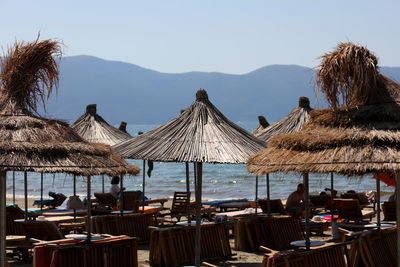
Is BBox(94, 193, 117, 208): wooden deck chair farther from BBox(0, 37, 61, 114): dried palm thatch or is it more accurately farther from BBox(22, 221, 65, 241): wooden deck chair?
BBox(0, 37, 61, 114): dried palm thatch

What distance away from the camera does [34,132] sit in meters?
7.50

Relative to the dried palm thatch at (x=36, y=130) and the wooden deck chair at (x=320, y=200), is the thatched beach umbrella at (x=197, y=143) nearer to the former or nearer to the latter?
the dried palm thatch at (x=36, y=130)

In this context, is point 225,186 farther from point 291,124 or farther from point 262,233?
point 262,233

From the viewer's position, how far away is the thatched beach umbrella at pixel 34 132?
6930mm

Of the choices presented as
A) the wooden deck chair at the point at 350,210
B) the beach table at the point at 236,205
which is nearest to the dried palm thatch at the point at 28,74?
the wooden deck chair at the point at 350,210

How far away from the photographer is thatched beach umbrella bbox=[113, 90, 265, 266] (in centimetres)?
803

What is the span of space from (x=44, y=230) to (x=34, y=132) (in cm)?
256

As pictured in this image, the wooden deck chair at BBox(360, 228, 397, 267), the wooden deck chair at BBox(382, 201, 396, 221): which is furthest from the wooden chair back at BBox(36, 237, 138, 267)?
the wooden deck chair at BBox(382, 201, 396, 221)

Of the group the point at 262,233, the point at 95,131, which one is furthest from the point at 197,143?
the point at 95,131

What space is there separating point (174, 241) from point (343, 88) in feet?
11.4

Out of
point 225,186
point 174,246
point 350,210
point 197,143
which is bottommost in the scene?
point 225,186

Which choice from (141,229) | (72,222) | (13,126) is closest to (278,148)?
(13,126)

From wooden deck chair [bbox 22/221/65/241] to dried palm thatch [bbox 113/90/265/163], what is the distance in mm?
1686

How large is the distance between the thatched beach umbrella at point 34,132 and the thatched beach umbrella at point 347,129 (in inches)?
78.7
